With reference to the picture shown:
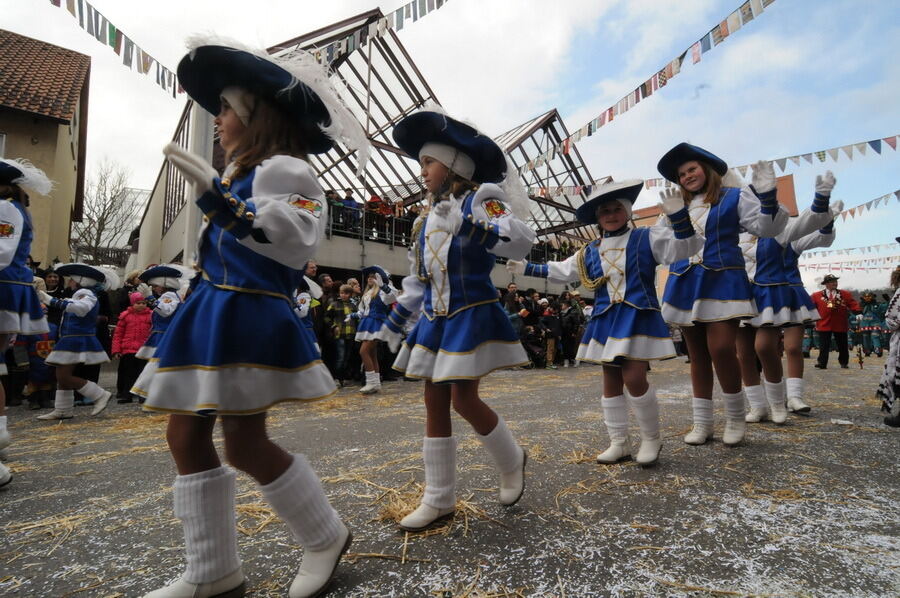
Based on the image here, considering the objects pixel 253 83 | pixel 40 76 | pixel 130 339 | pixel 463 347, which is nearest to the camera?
pixel 253 83

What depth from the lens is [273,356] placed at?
1.58 metres

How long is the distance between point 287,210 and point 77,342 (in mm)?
6270

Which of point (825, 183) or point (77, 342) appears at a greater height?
point (825, 183)

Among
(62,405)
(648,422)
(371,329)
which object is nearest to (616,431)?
(648,422)

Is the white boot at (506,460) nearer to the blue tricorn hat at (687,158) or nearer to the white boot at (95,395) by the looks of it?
the blue tricorn hat at (687,158)

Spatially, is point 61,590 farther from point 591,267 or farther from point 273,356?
point 591,267

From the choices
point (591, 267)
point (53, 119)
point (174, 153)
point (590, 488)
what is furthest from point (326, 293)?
point (53, 119)

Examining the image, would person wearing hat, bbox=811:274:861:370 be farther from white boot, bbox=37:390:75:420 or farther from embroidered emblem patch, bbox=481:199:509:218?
white boot, bbox=37:390:75:420

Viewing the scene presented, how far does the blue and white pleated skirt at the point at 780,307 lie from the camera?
462 cm

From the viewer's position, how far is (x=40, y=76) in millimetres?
14789

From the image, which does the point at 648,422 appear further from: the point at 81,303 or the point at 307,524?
the point at 81,303

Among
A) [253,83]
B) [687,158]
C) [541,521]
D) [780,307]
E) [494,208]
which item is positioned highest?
[687,158]

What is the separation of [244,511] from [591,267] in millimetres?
2582

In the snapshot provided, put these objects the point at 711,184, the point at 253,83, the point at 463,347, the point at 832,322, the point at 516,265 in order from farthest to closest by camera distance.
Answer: the point at 832,322 → the point at 711,184 → the point at 516,265 → the point at 463,347 → the point at 253,83
